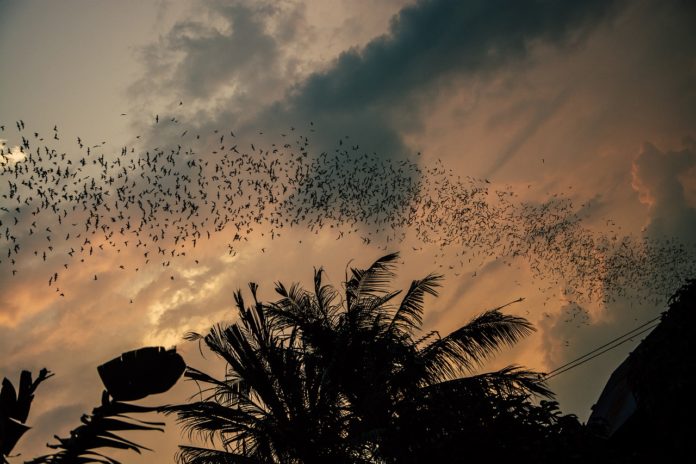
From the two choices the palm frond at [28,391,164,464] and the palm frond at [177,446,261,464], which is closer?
the palm frond at [28,391,164,464]

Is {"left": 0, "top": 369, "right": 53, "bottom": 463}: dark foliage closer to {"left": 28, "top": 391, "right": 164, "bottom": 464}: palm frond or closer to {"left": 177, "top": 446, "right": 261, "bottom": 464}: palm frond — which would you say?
{"left": 28, "top": 391, "right": 164, "bottom": 464}: palm frond

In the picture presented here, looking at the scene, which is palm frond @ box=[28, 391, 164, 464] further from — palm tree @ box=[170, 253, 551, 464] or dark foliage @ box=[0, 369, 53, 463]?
palm tree @ box=[170, 253, 551, 464]

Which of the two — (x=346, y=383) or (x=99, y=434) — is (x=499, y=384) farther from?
(x=99, y=434)

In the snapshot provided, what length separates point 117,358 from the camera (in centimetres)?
499

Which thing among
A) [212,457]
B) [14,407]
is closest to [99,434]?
[14,407]

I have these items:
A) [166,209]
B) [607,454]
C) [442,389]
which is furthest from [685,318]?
[166,209]

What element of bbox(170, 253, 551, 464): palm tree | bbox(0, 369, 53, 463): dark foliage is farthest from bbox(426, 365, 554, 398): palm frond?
bbox(0, 369, 53, 463): dark foliage

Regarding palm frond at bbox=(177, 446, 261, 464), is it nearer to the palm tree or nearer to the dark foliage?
the palm tree

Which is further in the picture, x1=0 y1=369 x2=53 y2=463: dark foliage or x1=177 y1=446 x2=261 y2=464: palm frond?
x1=177 y1=446 x2=261 y2=464: palm frond

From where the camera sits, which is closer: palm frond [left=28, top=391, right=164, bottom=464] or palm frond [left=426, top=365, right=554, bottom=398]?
palm frond [left=28, top=391, right=164, bottom=464]

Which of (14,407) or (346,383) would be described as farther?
(346,383)

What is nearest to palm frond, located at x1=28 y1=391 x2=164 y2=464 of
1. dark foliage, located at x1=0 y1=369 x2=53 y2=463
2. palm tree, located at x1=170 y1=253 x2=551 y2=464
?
dark foliage, located at x1=0 y1=369 x2=53 y2=463

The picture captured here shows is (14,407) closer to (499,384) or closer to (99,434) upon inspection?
(99,434)

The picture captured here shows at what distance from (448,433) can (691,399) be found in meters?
4.24
